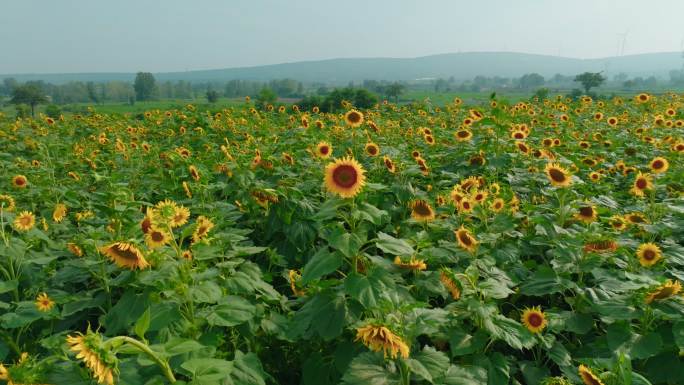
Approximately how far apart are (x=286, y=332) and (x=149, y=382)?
1116 mm

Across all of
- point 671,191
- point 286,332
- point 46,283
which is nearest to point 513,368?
point 286,332

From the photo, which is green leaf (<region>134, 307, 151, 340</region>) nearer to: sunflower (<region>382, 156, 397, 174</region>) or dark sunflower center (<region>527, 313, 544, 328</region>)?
dark sunflower center (<region>527, 313, 544, 328</region>)

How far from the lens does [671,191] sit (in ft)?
18.3

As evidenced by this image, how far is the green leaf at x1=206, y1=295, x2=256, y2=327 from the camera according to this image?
247cm

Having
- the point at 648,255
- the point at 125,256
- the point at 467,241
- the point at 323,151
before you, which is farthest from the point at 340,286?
the point at 323,151

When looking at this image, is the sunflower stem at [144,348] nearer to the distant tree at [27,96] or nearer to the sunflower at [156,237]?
the sunflower at [156,237]

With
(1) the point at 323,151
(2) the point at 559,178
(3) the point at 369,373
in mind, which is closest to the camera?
(3) the point at 369,373

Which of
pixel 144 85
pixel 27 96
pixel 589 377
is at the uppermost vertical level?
pixel 144 85

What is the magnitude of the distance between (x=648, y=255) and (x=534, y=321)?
123 centimetres

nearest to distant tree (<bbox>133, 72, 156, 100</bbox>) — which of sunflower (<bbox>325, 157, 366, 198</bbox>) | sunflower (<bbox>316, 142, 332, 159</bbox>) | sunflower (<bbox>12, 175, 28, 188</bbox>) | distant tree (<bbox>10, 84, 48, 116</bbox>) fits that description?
distant tree (<bbox>10, 84, 48, 116</bbox>)

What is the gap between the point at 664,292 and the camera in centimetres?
272

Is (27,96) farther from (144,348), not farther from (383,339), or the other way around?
(383,339)

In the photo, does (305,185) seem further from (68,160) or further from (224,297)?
(68,160)

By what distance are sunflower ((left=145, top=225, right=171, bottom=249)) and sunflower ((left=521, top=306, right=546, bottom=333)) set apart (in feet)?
8.62
